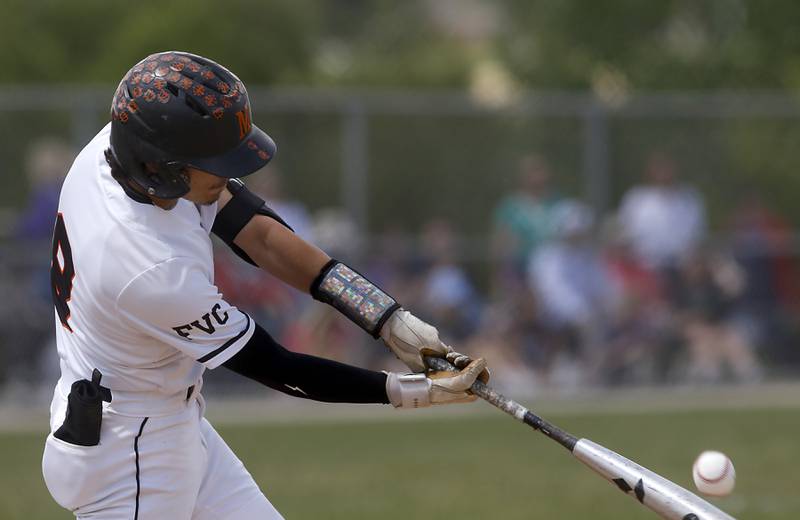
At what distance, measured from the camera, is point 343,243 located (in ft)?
43.6

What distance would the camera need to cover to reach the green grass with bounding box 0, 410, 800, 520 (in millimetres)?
8414

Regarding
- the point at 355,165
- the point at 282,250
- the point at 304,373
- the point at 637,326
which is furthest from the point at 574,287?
the point at 304,373

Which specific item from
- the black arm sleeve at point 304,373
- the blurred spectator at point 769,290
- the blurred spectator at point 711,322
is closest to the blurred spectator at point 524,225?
the blurred spectator at point 711,322

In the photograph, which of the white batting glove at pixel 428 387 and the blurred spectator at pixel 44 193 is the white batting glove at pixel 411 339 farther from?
the blurred spectator at pixel 44 193

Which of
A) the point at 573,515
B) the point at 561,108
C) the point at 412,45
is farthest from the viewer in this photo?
the point at 412,45

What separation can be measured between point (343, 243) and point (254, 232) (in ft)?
26.7

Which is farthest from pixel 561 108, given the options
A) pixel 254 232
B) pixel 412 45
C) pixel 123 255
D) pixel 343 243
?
pixel 412 45

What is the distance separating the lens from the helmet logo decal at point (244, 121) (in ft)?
15.0

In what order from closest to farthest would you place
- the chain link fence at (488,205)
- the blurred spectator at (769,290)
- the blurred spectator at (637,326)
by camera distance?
the chain link fence at (488,205) < the blurred spectator at (637,326) < the blurred spectator at (769,290)

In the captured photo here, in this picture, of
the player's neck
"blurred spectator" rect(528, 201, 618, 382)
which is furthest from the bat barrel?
"blurred spectator" rect(528, 201, 618, 382)

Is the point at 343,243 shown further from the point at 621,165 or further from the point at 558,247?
the point at 621,165

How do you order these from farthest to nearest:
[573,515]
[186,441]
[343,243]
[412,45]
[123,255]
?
[412,45] < [343,243] < [573,515] < [186,441] < [123,255]

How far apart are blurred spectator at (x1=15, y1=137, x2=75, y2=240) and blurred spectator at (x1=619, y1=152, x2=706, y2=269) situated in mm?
5358

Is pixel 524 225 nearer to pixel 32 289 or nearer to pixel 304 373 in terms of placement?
pixel 32 289
